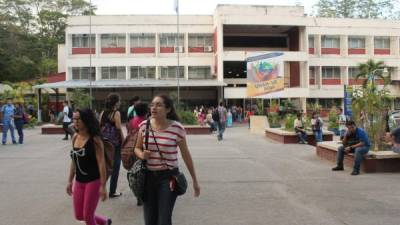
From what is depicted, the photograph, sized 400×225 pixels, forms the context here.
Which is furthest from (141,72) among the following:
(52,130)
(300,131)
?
(300,131)

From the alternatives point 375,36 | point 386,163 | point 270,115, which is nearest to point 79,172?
point 386,163

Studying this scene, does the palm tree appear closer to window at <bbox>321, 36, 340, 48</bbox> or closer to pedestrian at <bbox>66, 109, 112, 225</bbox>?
pedestrian at <bbox>66, 109, 112, 225</bbox>

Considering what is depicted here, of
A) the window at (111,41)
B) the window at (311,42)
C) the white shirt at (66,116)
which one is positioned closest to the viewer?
the white shirt at (66,116)

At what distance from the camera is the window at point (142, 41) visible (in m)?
47.9

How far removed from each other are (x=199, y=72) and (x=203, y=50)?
2195mm

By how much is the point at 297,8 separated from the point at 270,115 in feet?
80.7

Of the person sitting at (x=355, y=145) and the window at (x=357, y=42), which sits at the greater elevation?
the window at (x=357, y=42)

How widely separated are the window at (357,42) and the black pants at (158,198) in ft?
163

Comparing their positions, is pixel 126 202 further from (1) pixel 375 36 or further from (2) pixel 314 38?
(1) pixel 375 36

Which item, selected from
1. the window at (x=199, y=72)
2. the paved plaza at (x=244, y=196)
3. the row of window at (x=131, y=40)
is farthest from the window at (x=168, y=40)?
the paved plaza at (x=244, y=196)

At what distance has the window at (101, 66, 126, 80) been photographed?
47.6 metres

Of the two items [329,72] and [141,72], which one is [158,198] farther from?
[329,72]

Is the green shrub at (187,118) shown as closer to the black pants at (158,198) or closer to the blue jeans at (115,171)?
the blue jeans at (115,171)

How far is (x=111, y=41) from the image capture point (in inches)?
1887
